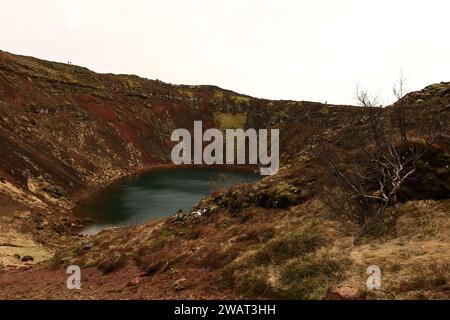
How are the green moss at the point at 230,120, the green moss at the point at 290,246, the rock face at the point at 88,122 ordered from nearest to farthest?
the green moss at the point at 290,246 < the rock face at the point at 88,122 < the green moss at the point at 230,120

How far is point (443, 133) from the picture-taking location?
74.5ft

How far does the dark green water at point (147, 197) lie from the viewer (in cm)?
5462

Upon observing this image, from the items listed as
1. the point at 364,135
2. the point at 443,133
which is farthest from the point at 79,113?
the point at 443,133

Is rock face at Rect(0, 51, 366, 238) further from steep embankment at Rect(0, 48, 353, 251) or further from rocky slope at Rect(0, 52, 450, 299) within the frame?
rocky slope at Rect(0, 52, 450, 299)

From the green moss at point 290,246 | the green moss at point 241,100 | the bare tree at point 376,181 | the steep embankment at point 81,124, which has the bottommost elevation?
the green moss at point 290,246

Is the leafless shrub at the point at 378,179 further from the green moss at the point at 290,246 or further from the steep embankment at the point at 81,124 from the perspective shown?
the steep embankment at the point at 81,124

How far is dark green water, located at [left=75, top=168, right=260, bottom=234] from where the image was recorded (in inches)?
2151

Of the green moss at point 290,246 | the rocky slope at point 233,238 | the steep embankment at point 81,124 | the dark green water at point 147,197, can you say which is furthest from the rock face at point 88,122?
the green moss at point 290,246

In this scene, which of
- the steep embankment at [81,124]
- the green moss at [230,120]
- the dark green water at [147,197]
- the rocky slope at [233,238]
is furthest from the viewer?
the green moss at [230,120]

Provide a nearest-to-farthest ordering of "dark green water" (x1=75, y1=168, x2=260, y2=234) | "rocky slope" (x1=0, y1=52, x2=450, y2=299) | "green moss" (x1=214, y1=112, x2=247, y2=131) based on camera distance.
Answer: "rocky slope" (x1=0, y1=52, x2=450, y2=299) → "dark green water" (x1=75, y1=168, x2=260, y2=234) → "green moss" (x1=214, y1=112, x2=247, y2=131)

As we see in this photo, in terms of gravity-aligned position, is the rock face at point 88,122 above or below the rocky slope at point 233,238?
above

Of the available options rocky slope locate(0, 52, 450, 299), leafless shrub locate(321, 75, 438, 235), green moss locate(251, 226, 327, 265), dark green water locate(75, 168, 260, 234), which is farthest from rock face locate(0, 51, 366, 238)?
leafless shrub locate(321, 75, 438, 235)

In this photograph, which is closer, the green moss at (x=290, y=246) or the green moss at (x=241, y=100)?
the green moss at (x=290, y=246)

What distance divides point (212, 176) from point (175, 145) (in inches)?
1210
